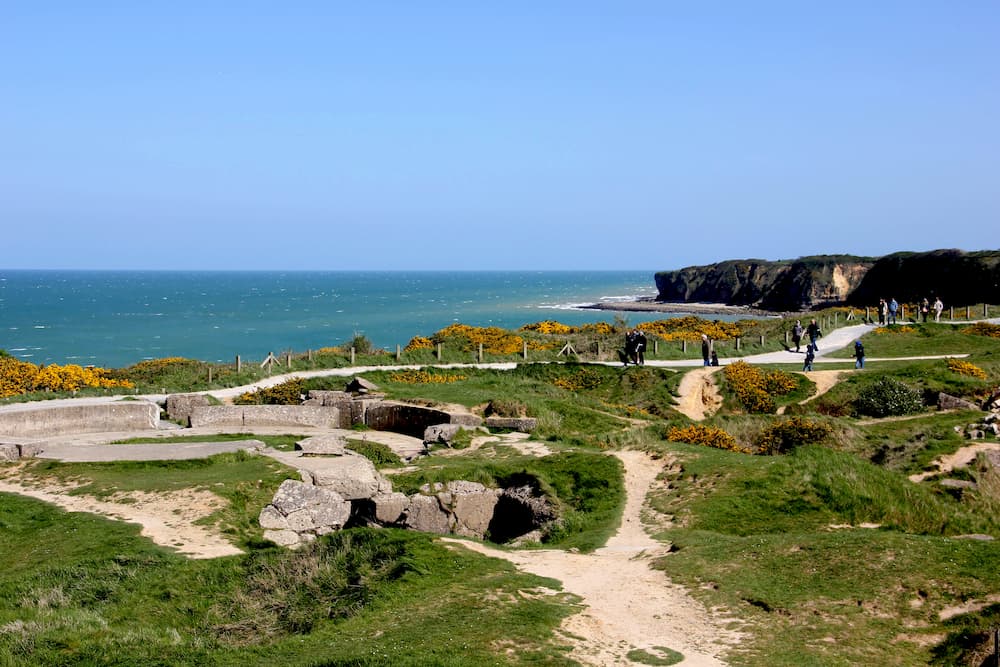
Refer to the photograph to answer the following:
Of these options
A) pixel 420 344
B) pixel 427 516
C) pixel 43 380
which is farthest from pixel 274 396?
pixel 420 344

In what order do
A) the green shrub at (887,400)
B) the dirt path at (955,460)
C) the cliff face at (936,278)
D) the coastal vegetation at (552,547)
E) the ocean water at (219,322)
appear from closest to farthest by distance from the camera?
1. the coastal vegetation at (552,547)
2. the dirt path at (955,460)
3. the green shrub at (887,400)
4. the cliff face at (936,278)
5. the ocean water at (219,322)

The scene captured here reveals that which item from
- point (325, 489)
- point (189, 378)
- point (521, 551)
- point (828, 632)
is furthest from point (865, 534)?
point (189, 378)

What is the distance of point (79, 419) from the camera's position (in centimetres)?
2906

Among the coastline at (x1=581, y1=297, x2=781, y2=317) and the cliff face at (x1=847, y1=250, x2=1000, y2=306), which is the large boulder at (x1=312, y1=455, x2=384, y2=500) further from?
the coastline at (x1=581, y1=297, x2=781, y2=317)

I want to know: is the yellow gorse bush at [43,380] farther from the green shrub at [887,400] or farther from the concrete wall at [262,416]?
the green shrub at [887,400]

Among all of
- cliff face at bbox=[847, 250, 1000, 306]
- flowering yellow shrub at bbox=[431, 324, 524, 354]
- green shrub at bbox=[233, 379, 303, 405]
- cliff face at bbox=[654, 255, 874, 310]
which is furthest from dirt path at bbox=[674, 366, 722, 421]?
cliff face at bbox=[654, 255, 874, 310]

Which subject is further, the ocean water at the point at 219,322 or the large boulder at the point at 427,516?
the ocean water at the point at 219,322

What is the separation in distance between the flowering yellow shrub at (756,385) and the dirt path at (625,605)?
718 inches

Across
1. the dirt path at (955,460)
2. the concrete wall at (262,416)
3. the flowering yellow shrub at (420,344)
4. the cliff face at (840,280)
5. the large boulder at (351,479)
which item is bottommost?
the dirt path at (955,460)

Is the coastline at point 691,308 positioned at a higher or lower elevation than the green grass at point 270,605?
higher

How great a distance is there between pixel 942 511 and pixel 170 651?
16.4 meters

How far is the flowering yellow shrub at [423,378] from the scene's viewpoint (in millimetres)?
39281

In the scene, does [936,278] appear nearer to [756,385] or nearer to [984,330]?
[984,330]

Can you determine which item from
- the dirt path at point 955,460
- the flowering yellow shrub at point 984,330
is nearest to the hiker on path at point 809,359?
the dirt path at point 955,460
